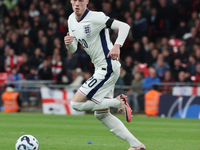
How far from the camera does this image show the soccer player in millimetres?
5668

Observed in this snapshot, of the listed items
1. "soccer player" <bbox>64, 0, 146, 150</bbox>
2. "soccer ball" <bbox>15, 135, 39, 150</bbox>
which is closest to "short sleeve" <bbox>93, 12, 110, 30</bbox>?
"soccer player" <bbox>64, 0, 146, 150</bbox>

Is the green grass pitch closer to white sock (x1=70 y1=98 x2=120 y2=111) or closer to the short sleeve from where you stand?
white sock (x1=70 y1=98 x2=120 y2=111)

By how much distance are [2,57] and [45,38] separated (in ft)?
6.68

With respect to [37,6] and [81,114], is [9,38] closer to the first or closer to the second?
[37,6]

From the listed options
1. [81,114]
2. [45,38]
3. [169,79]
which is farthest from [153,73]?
[45,38]

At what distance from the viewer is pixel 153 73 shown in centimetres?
1470

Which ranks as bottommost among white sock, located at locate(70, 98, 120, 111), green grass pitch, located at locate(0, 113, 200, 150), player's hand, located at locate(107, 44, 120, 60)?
green grass pitch, located at locate(0, 113, 200, 150)

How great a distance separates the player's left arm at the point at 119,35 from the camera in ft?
17.7

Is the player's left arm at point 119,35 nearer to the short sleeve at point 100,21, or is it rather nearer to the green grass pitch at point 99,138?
the short sleeve at point 100,21

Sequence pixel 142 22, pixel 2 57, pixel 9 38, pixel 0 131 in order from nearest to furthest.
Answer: pixel 0 131 < pixel 142 22 < pixel 2 57 < pixel 9 38

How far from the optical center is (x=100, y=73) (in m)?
5.76

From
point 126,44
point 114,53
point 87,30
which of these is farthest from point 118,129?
point 126,44

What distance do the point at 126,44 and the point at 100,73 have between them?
11515mm

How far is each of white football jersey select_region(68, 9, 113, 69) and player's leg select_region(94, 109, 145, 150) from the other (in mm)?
679
